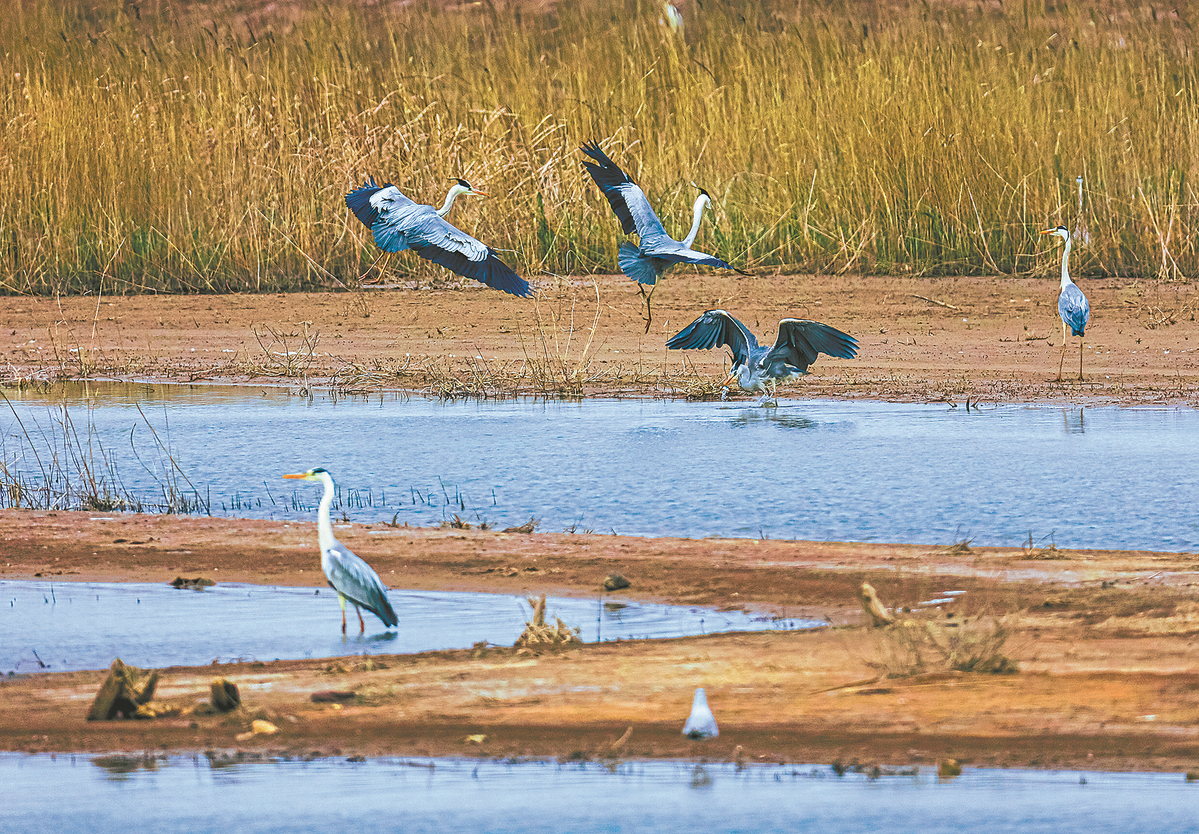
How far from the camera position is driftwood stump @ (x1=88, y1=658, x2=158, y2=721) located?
15.3 feet

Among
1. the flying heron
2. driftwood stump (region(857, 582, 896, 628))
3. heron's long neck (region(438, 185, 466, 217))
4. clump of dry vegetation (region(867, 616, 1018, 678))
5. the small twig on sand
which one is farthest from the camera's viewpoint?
the small twig on sand

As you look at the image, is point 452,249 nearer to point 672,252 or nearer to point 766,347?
point 672,252

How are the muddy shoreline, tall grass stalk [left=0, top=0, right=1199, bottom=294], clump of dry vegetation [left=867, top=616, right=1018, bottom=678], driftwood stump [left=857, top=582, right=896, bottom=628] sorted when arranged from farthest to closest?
tall grass stalk [left=0, top=0, right=1199, bottom=294]
driftwood stump [left=857, top=582, right=896, bottom=628]
clump of dry vegetation [left=867, top=616, right=1018, bottom=678]
the muddy shoreline

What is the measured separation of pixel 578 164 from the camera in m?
14.8

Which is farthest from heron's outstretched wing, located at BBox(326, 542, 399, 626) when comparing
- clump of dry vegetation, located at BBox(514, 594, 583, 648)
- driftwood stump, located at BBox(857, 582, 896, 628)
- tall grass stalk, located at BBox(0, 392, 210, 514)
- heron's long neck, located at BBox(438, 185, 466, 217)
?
heron's long neck, located at BBox(438, 185, 466, 217)

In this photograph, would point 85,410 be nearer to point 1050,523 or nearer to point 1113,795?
point 1050,523

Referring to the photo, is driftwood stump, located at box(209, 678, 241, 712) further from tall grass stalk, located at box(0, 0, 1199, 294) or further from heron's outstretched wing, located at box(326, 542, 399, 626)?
tall grass stalk, located at box(0, 0, 1199, 294)

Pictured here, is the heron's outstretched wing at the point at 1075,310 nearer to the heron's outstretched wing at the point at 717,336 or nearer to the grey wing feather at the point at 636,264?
the heron's outstretched wing at the point at 717,336

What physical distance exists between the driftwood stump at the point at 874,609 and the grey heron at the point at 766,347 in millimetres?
4662

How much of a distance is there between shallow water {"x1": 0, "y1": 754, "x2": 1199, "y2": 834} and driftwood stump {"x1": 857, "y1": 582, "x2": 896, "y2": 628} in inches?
41.4

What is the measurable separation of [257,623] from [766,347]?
4.99 meters

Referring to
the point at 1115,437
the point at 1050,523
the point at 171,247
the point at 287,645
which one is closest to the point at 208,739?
the point at 287,645

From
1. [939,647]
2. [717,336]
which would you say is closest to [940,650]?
[939,647]

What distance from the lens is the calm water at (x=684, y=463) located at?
7266mm
